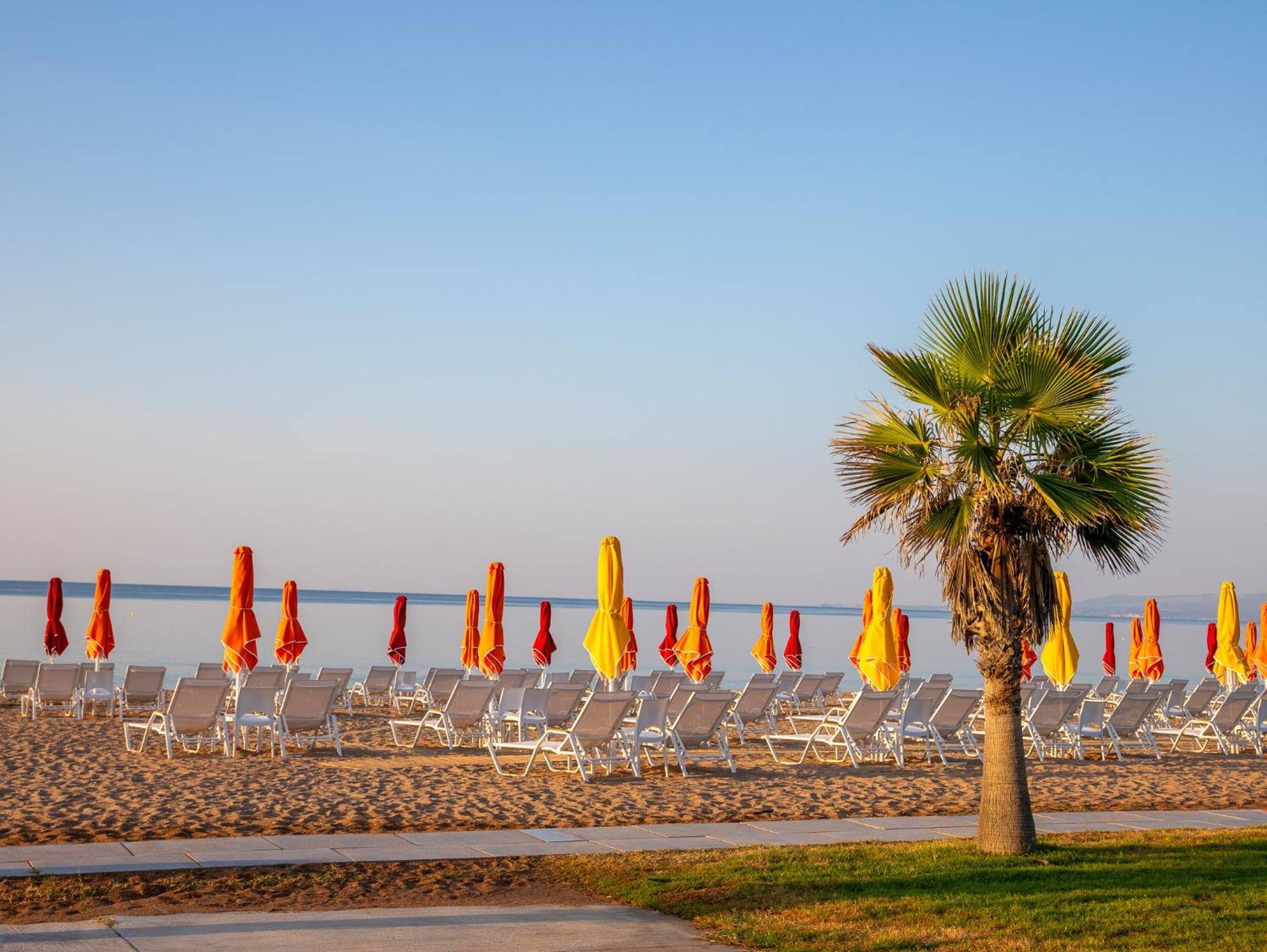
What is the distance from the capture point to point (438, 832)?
27.2 ft

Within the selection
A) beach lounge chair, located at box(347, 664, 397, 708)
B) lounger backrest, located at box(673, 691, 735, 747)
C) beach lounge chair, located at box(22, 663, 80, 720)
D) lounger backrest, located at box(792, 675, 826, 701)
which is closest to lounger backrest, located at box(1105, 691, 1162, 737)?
lounger backrest, located at box(792, 675, 826, 701)

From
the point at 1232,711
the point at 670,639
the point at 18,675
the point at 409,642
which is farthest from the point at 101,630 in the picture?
the point at 409,642

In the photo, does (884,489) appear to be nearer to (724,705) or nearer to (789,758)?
(724,705)

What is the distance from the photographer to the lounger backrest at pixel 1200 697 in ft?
56.7

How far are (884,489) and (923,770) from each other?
5843 mm

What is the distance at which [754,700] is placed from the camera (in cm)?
1432

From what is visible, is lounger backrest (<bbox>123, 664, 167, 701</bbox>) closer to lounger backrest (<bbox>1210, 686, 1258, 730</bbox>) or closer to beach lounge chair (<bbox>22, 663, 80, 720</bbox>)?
beach lounge chair (<bbox>22, 663, 80, 720</bbox>)

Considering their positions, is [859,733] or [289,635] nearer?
[859,733]

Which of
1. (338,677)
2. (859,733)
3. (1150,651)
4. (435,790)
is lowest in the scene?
(435,790)

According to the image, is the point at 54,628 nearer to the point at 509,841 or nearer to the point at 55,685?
the point at 55,685

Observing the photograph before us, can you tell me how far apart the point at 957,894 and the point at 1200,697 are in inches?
492

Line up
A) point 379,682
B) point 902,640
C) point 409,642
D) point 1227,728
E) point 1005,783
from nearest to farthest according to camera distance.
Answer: point 1005,783, point 1227,728, point 379,682, point 902,640, point 409,642

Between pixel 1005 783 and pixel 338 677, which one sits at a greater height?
pixel 338 677

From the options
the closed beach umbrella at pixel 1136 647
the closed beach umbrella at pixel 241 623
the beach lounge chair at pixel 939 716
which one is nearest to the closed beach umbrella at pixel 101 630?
the closed beach umbrella at pixel 241 623
